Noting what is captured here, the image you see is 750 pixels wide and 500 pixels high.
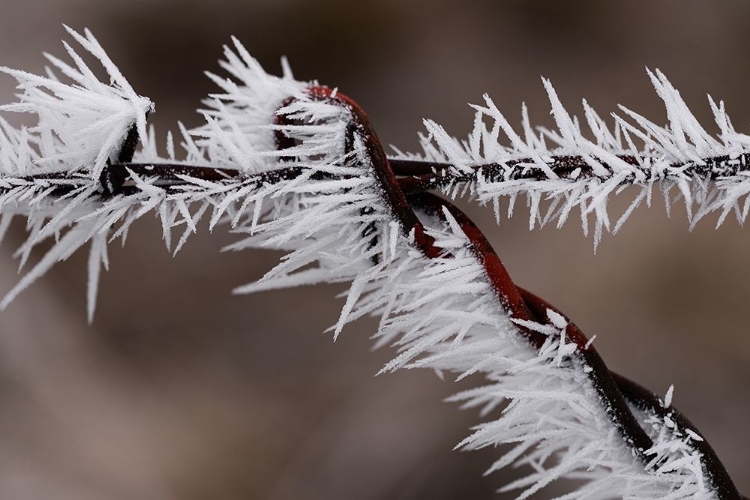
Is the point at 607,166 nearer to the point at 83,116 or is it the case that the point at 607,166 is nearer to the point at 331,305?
the point at 83,116

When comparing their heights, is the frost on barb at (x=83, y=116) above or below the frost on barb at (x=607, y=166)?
above

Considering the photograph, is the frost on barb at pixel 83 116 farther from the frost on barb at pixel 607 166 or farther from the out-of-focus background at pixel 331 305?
the out-of-focus background at pixel 331 305

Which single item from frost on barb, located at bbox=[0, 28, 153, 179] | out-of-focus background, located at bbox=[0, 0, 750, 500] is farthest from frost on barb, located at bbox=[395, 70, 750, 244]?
out-of-focus background, located at bbox=[0, 0, 750, 500]

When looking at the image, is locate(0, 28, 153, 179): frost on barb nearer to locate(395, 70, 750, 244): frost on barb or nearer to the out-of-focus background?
locate(395, 70, 750, 244): frost on barb

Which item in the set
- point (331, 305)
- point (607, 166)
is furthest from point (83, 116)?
point (331, 305)

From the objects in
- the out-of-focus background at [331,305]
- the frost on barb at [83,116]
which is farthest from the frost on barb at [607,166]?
the out-of-focus background at [331,305]

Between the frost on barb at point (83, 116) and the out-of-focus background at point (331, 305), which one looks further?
the out-of-focus background at point (331, 305)
